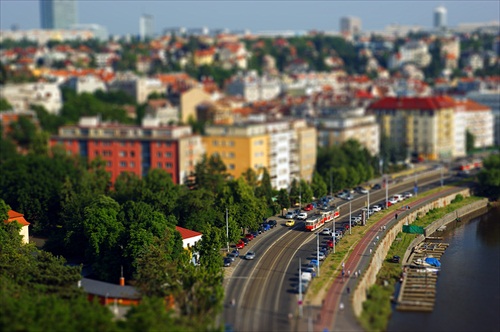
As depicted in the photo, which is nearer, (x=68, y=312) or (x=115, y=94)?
(x=68, y=312)

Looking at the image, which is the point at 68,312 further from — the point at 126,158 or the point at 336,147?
the point at 336,147

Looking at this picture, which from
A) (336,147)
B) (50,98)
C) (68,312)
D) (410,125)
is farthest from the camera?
(50,98)

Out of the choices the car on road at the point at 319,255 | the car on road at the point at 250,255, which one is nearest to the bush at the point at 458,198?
the car on road at the point at 319,255

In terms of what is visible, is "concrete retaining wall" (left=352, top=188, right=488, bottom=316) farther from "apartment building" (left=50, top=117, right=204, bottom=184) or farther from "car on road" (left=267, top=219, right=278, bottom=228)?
"apartment building" (left=50, top=117, right=204, bottom=184)

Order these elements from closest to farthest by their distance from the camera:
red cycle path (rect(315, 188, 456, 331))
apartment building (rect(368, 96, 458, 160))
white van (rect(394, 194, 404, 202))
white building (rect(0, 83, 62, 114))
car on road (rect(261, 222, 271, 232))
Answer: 1. red cycle path (rect(315, 188, 456, 331))
2. car on road (rect(261, 222, 271, 232))
3. white van (rect(394, 194, 404, 202))
4. apartment building (rect(368, 96, 458, 160))
5. white building (rect(0, 83, 62, 114))

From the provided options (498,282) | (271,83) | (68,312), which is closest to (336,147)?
(498,282)

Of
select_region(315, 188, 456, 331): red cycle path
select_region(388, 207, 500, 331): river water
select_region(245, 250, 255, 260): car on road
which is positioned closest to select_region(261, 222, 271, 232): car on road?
select_region(315, 188, 456, 331): red cycle path

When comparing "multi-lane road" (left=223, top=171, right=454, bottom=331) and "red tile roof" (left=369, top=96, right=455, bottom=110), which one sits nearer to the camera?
"multi-lane road" (left=223, top=171, right=454, bottom=331)
